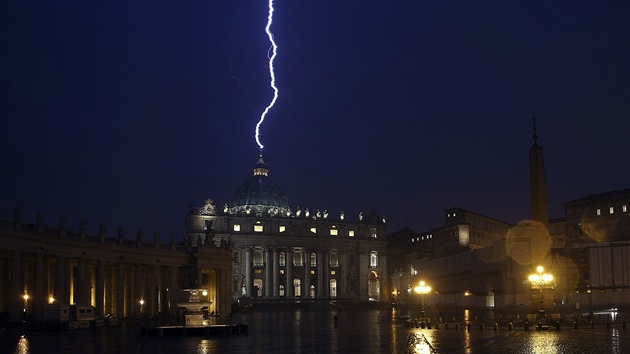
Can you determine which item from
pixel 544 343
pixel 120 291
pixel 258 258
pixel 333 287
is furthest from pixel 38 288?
pixel 333 287

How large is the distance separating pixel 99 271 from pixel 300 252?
101138 millimetres

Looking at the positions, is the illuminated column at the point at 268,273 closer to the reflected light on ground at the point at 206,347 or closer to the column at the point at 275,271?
the column at the point at 275,271

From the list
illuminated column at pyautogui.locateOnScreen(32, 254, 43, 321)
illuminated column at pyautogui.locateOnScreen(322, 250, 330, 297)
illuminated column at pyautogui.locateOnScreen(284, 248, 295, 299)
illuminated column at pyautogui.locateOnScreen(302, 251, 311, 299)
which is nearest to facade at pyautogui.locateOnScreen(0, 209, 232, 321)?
illuminated column at pyautogui.locateOnScreen(32, 254, 43, 321)

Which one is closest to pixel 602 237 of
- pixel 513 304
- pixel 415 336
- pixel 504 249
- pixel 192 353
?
pixel 504 249

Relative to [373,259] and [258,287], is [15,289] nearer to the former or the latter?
[258,287]

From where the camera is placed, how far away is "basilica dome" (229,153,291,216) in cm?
17825

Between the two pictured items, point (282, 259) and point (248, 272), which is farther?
point (282, 259)

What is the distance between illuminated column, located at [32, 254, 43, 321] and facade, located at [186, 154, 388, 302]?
95505 mm

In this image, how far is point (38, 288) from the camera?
49.4 m

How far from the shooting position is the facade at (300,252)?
15150 cm

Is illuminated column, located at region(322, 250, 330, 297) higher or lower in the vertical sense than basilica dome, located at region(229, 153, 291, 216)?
lower

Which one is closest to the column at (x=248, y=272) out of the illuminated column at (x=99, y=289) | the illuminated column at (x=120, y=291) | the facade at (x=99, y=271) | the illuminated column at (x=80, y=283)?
the facade at (x=99, y=271)

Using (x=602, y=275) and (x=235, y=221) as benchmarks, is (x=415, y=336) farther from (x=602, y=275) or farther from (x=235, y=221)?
(x=235, y=221)

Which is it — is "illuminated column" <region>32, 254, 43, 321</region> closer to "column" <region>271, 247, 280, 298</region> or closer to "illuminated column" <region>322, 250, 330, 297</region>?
"column" <region>271, 247, 280, 298</region>
